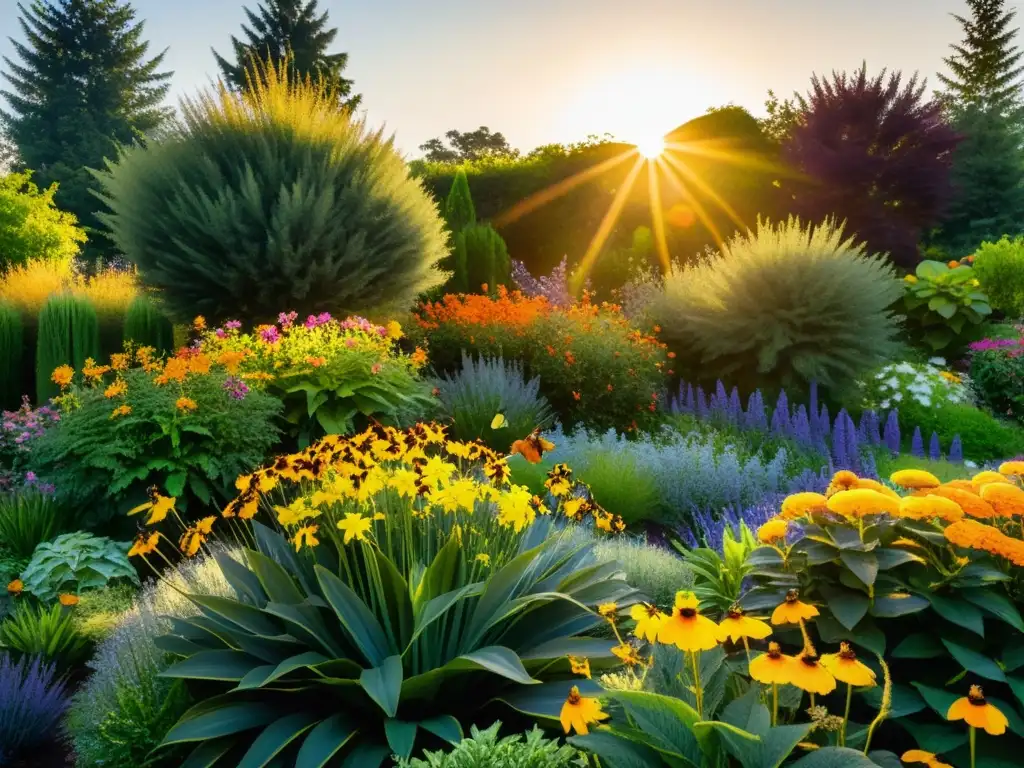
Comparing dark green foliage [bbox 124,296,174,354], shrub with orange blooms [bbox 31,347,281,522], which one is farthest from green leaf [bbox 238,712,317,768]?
dark green foliage [bbox 124,296,174,354]

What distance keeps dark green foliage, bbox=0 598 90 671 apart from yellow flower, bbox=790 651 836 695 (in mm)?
3573

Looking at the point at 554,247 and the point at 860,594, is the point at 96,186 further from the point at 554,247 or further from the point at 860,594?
the point at 860,594

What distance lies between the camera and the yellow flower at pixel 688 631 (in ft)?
4.83

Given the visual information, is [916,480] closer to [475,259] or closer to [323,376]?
[323,376]

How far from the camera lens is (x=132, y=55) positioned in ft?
101

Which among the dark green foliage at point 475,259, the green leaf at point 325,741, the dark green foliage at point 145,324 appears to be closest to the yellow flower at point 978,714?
the green leaf at point 325,741

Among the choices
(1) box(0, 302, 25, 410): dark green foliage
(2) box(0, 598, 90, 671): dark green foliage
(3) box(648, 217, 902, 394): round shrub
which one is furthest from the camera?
(3) box(648, 217, 902, 394): round shrub

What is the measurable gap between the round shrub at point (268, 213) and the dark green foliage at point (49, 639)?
3.61 metres

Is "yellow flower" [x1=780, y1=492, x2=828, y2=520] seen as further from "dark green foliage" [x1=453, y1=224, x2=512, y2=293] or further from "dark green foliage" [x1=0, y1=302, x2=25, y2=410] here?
"dark green foliage" [x1=453, y1=224, x2=512, y2=293]

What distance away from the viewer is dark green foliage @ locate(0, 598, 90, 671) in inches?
149

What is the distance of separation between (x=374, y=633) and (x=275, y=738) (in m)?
0.43

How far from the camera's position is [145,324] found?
25.5 feet

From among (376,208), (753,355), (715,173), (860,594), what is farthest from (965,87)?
(860,594)

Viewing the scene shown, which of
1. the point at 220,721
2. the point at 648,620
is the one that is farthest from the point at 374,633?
the point at 648,620
